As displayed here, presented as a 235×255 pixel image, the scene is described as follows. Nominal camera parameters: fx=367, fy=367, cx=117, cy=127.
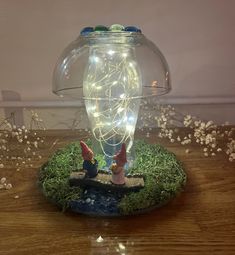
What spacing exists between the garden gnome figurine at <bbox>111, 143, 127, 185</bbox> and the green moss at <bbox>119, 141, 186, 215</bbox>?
0.11ft

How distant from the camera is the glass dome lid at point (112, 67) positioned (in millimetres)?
750

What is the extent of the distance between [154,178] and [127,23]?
607 millimetres

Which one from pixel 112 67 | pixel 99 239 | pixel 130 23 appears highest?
pixel 130 23

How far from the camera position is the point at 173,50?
1200 millimetres

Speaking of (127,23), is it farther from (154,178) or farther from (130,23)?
(154,178)

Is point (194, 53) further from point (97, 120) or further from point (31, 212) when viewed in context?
point (31, 212)

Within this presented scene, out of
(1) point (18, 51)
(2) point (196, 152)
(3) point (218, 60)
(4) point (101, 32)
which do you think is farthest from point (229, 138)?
(1) point (18, 51)

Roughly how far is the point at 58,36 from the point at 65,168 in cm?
54

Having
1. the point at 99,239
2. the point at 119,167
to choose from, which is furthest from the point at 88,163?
the point at 99,239

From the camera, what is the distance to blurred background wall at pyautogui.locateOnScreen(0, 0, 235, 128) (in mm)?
1153

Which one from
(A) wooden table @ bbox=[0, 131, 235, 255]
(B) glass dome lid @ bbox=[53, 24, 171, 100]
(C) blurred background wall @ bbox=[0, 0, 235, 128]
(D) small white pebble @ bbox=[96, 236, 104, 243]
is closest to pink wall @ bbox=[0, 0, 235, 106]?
(C) blurred background wall @ bbox=[0, 0, 235, 128]

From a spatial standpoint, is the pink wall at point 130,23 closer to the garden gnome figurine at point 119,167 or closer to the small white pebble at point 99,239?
the garden gnome figurine at point 119,167

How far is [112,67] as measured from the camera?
78 cm

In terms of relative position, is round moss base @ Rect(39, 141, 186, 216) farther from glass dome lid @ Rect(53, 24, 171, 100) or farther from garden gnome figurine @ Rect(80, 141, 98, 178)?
glass dome lid @ Rect(53, 24, 171, 100)
